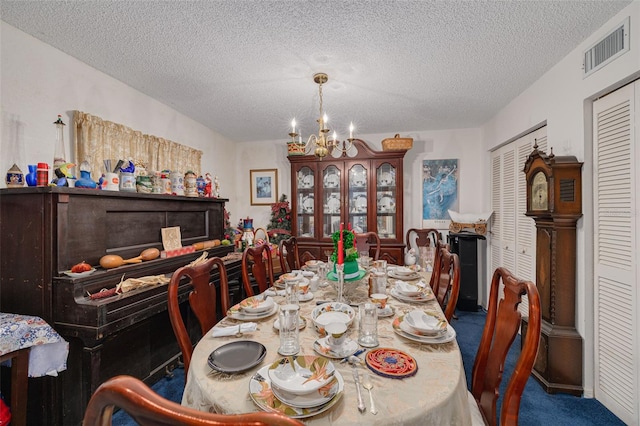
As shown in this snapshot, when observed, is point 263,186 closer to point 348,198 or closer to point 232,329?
point 348,198

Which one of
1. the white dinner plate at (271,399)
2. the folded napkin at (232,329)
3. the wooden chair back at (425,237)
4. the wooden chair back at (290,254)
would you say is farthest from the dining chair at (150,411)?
the wooden chair back at (425,237)

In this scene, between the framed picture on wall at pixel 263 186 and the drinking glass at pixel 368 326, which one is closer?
the drinking glass at pixel 368 326

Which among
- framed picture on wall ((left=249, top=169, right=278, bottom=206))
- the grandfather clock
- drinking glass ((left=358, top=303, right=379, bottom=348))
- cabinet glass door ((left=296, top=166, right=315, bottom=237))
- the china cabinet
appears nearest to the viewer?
drinking glass ((left=358, top=303, right=379, bottom=348))

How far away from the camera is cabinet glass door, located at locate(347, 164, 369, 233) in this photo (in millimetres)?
3953

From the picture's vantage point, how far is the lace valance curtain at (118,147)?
6.95 ft

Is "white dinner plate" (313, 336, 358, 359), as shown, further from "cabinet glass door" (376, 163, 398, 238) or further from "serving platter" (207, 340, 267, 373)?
"cabinet glass door" (376, 163, 398, 238)

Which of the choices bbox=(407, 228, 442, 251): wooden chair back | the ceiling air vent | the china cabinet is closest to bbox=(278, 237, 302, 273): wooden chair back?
the china cabinet

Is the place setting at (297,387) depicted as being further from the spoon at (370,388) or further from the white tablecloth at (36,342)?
the white tablecloth at (36,342)

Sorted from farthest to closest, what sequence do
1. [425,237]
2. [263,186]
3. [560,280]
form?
[263,186]
[425,237]
[560,280]

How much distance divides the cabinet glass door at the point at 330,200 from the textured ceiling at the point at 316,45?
1202 mm

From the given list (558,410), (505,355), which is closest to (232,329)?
(505,355)

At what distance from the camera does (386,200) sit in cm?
394

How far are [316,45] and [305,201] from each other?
97.0 inches

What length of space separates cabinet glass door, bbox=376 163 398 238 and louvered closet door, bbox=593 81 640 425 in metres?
2.14
